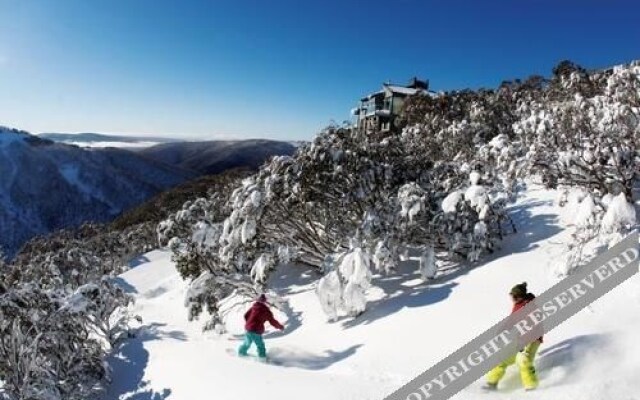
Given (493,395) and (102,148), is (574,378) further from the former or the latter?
(102,148)

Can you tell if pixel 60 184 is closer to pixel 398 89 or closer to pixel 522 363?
pixel 398 89

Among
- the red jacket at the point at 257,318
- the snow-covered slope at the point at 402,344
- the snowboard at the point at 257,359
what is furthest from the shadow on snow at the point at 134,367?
the red jacket at the point at 257,318

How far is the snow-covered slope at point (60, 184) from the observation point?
10744 centimetres

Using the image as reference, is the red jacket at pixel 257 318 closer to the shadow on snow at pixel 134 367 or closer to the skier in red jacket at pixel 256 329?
the skier in red jacket at pixel 256 329

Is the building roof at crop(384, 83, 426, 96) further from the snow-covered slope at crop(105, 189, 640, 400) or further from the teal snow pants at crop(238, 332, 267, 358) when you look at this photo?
the teal snow pants at crop(238, 332, 267, 358)

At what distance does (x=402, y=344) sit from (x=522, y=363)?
2.37 metres

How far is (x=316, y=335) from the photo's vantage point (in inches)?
394

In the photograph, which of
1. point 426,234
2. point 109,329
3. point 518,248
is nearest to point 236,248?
point 109,329

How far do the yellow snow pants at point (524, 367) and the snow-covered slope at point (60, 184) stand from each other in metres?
102

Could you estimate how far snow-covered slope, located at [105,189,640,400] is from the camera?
21.1ft

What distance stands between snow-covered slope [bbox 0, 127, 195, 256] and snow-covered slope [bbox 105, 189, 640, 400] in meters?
96.1

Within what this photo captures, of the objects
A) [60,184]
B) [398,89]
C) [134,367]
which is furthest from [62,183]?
[134,367]

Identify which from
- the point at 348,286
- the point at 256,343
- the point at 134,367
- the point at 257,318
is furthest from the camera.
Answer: the point at 134,367

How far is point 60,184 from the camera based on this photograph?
391 ft
